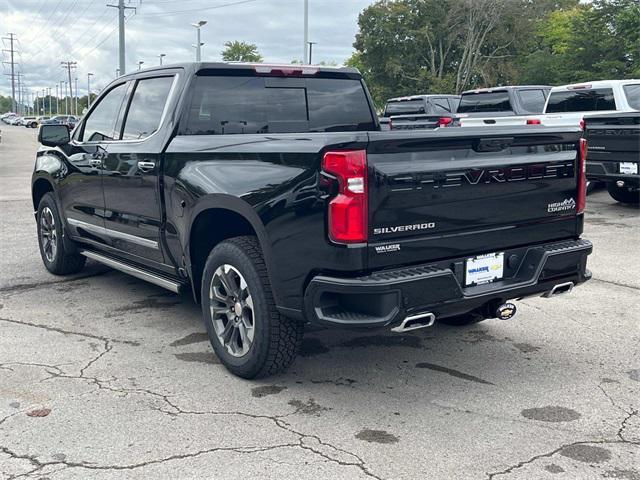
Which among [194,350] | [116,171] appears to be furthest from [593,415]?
[116,171]

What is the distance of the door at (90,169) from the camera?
19.0ft

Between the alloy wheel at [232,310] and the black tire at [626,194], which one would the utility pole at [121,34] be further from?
the alloy wheel at [232,310]

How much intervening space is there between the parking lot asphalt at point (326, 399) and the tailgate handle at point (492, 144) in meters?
1.37

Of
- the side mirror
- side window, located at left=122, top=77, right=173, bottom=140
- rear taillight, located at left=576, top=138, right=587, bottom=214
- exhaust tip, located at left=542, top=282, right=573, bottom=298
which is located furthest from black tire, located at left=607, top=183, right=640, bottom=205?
the side mirror

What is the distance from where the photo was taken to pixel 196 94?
4.98 m

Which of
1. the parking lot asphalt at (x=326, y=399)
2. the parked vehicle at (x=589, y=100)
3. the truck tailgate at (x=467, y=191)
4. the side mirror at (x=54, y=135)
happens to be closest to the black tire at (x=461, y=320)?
the parking lot asphalt at (x=326, y=399)

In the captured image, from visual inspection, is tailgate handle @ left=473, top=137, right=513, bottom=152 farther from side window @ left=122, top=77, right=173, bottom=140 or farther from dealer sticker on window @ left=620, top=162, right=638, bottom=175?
dealer sticker on window @ left=620, top=162, right=638, bottom=175

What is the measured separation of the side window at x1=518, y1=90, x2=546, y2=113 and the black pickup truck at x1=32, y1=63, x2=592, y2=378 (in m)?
11.3

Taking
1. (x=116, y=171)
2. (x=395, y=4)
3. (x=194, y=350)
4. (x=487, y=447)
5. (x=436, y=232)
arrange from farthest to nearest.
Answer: (x=395, y=4) < (x=116, y=171) < (x=194, y=350) < (x=436, y=232) < (x=487, y=447)

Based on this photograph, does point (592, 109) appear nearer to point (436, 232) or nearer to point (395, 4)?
point (436, 232)

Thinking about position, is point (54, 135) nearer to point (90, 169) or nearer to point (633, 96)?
point (90, 169)

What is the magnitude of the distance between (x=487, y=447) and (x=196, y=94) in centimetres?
300

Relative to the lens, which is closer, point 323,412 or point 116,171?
point 323,412

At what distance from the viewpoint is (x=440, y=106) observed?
21000 millimetres
